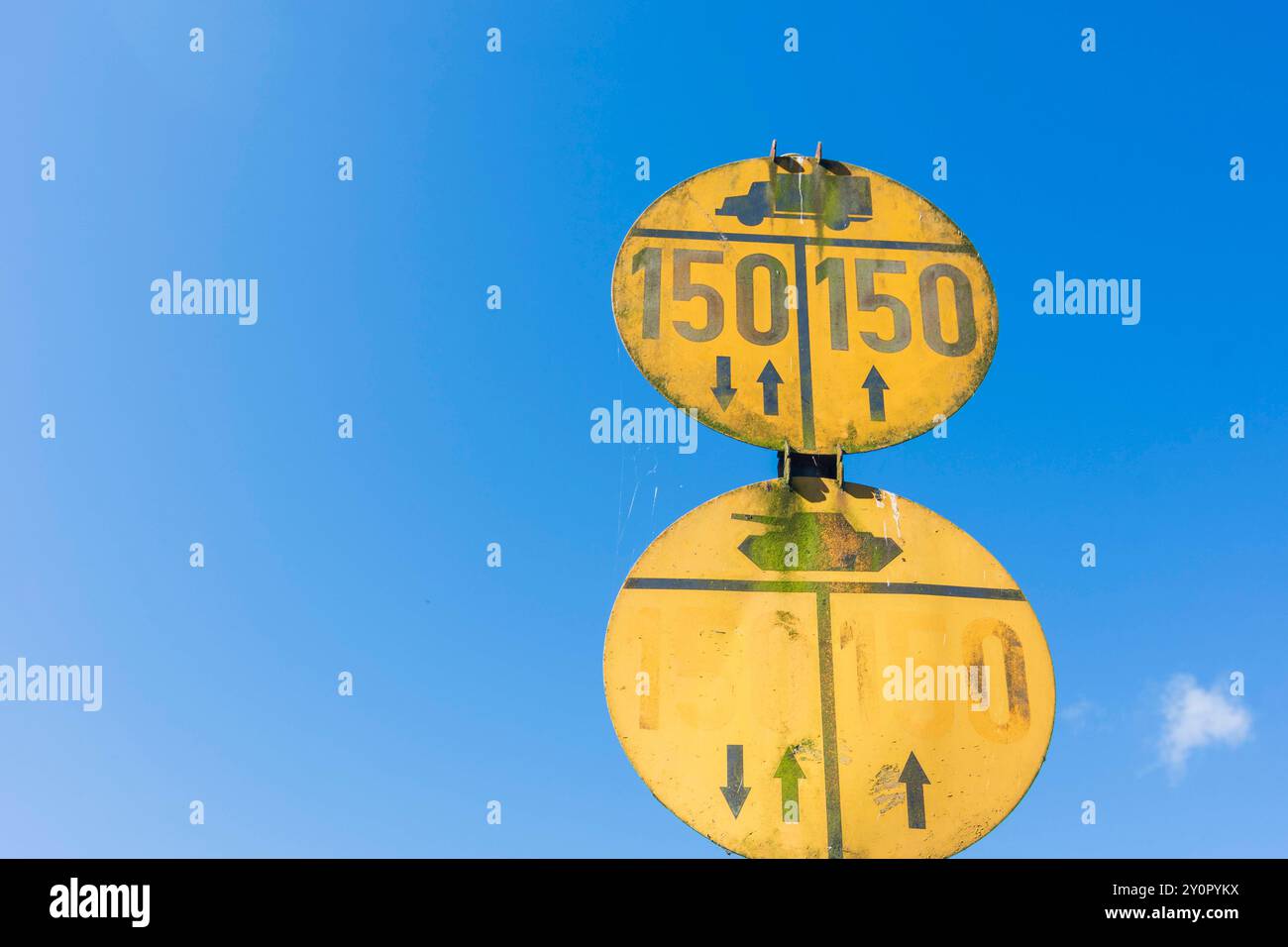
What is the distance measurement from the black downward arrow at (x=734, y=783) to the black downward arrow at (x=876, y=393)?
2.08m

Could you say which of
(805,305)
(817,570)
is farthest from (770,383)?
(817,570)

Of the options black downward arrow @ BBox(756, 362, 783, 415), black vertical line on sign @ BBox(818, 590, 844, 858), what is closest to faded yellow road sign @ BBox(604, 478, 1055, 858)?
black vertical line on sign @ BBox(818, 590, 844, 858)

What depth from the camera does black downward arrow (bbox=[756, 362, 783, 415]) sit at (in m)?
7.55

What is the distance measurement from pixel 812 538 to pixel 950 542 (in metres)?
0.79

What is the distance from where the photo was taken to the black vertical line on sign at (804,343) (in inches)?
296

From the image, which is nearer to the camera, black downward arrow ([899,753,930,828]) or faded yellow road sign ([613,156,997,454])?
black downward arrow ([899,753,930,828])

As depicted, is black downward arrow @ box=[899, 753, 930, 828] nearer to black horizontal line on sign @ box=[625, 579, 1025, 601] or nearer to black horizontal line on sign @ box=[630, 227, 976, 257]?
black horizontal line on sign @ box=[625, 579, 1025, 601]

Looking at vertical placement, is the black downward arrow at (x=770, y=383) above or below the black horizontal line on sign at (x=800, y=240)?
below

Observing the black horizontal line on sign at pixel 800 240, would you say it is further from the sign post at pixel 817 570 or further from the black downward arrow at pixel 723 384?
the black downward arrow at pixel 723 384

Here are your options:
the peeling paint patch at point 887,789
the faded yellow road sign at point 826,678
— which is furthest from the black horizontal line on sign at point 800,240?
the peeling paint patch at point 887,789

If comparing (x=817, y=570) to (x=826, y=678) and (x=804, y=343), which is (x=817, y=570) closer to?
(x=826, y=678)

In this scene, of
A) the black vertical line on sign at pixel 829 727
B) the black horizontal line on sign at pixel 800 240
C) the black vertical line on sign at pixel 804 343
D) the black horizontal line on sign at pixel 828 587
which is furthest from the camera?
the black horizontal line on sign at pixel 800 240

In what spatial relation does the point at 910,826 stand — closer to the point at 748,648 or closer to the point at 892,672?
the point at 892,672
